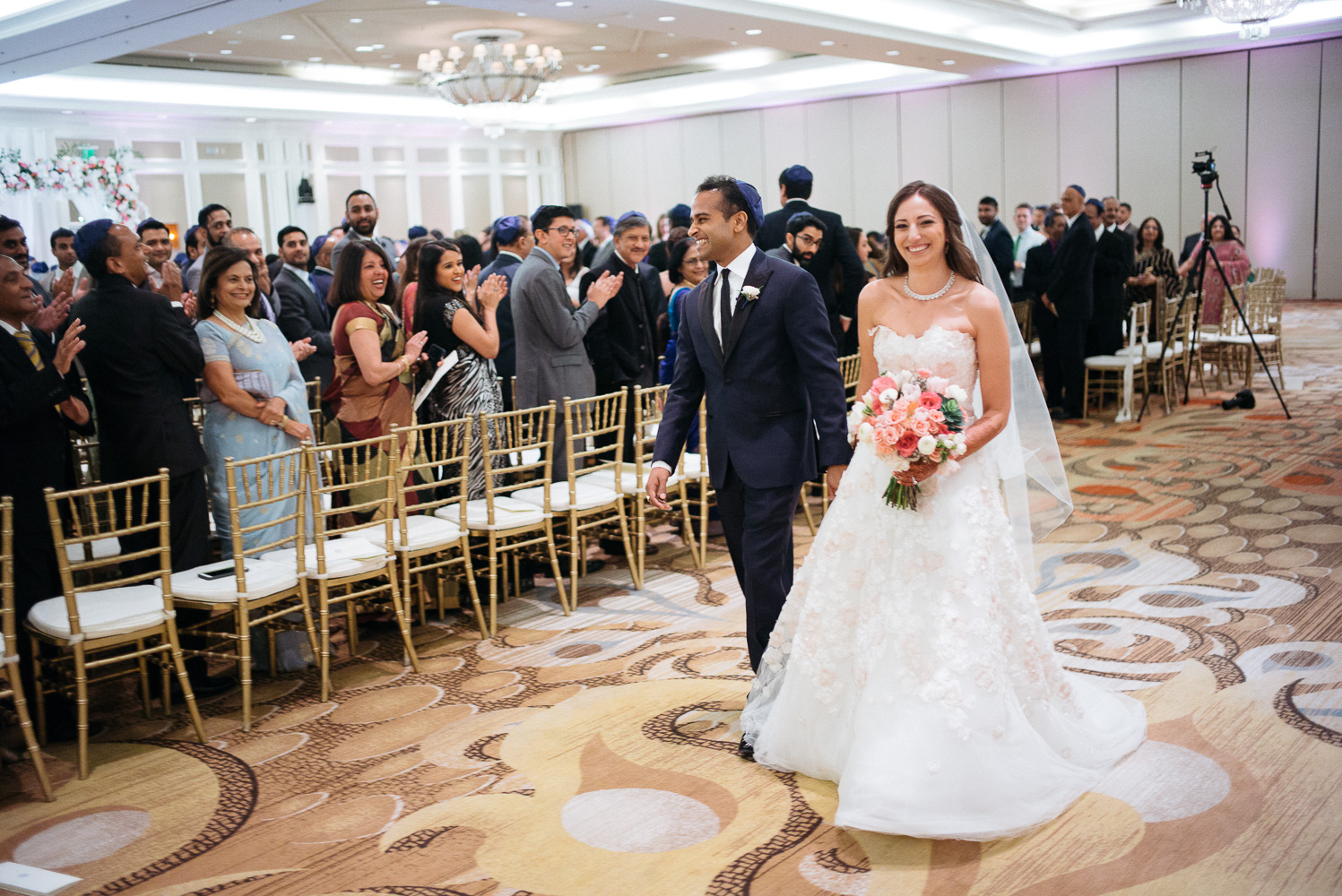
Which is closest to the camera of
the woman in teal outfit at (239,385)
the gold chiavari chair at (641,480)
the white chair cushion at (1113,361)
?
the woman in teal outfit at (239,385)

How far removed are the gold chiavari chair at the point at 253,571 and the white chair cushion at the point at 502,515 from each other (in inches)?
30.0

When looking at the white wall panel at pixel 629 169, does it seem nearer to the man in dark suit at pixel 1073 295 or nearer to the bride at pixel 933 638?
the man in dark suit at pixel 1073 295

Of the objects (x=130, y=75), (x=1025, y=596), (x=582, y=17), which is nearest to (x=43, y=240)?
(x=130, y=75)

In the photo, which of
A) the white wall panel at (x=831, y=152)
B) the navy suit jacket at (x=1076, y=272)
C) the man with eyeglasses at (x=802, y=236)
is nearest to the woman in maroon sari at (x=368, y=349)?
the man with eyeglasses at (x=802, y=236)

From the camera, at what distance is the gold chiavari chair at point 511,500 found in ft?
15.6

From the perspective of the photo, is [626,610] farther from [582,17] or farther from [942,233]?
[582,17]

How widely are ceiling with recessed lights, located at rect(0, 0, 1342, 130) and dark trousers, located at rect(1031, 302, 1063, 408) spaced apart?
3633 mm

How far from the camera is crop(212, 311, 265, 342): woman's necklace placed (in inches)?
174

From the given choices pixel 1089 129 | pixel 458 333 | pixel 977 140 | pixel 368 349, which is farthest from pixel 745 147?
pixel 368 349

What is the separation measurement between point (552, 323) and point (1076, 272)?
17.1ft

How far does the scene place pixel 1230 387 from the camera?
10422 millimetres

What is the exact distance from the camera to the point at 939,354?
3191 millimetres

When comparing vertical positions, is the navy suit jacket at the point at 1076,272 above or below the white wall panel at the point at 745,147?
below

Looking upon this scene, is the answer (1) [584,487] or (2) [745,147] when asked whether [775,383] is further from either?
(2) [745,147]
